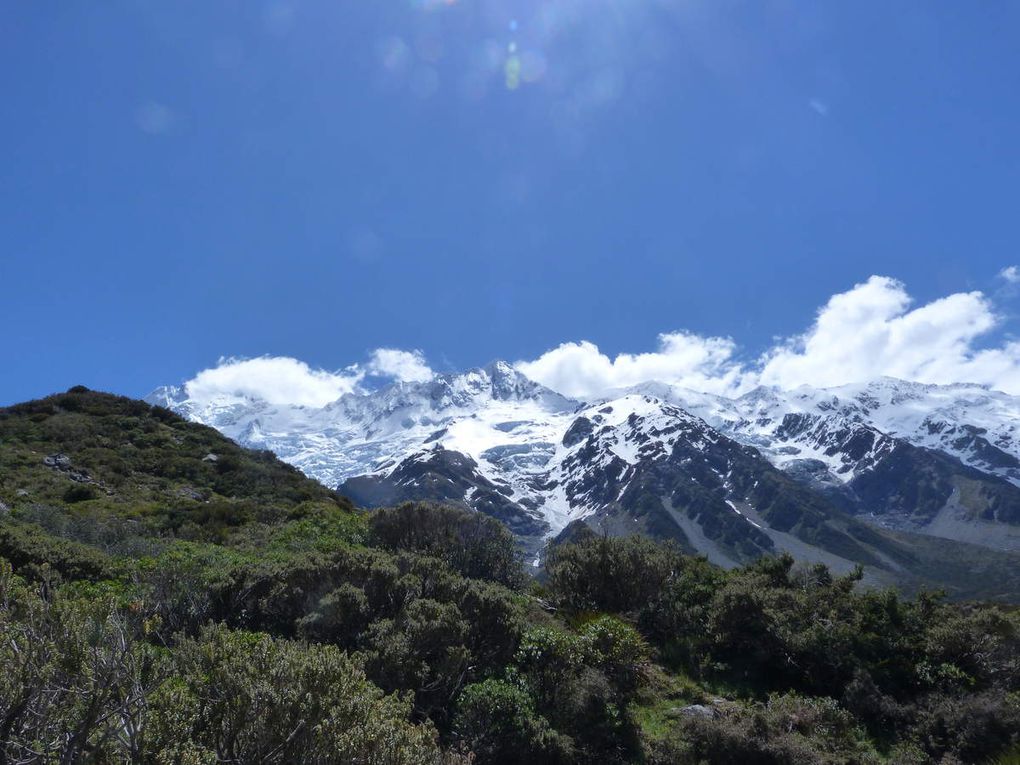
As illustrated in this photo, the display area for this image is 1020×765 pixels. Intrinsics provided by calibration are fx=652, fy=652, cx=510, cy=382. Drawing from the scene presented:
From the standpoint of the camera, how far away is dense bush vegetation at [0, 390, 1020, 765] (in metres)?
5.27

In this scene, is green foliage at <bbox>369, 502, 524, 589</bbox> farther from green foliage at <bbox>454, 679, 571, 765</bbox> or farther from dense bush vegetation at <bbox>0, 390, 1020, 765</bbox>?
green foliage at <bbox>454, 679, 571, 765</bbox>

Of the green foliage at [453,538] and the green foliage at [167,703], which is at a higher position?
the green foliage at [453,538]

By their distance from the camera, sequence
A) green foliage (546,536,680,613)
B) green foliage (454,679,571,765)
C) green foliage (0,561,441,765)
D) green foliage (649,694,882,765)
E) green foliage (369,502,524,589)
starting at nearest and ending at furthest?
green foliage (0,561,441,765), green foliage (454,679,571,765), green foliage (649,694,882,765), green foliage (546,536,680,613), green foliage (369,502,524,589)

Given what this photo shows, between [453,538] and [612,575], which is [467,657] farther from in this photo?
[453,538]

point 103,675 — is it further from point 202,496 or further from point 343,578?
point 202,496

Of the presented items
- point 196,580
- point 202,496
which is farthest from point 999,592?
point 196,580

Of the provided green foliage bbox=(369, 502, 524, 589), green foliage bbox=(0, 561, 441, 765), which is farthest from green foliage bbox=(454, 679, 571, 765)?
green foliage bbox=(369, 502, 524, 589)

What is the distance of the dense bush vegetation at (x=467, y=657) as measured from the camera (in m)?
5.27

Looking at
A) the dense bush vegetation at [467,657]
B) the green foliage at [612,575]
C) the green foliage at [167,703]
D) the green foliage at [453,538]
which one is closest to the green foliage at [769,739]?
the dense bush vegetation at [467,657]

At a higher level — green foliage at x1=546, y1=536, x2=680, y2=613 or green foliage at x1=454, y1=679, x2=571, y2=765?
green foliage at x1=546, y1=536, x2=680, y2=613

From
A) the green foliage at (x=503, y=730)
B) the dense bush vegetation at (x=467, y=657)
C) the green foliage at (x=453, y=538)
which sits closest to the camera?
the dense bush vegetation at (x=467, y=657)

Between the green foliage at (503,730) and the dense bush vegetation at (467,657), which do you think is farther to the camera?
the green foliage at (503,730)

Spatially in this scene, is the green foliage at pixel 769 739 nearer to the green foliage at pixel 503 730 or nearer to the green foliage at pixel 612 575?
the green foliage at pixel 503 730

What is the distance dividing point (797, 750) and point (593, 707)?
306cm
